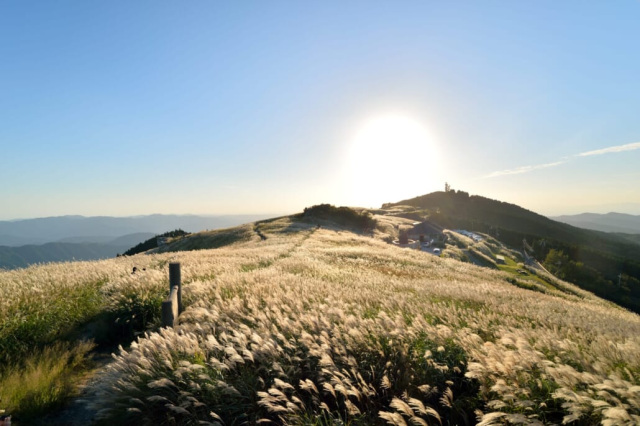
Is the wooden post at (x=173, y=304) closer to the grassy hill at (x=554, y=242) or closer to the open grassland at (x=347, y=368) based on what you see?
the open grassland at (x=347, y=368)

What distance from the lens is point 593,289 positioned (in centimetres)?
8769

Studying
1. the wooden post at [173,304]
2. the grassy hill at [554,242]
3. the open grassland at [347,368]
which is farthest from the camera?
the grassy hill at [554,242]

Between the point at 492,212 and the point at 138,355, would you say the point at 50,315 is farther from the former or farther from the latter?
the point at 492,212

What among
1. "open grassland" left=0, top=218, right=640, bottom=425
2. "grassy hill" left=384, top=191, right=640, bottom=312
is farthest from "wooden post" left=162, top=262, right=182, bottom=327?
"grassy hill" left=384, top=191, right=640, bottom=312

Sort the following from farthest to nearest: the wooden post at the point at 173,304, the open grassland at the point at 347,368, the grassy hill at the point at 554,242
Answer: the grassy hill at the point at 554,242
the wooden post at the point at 173,304
the open grassland at the point at 347,368

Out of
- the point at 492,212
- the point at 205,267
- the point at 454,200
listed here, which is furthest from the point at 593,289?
the point at 205,267

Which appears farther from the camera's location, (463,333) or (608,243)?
(608,243)

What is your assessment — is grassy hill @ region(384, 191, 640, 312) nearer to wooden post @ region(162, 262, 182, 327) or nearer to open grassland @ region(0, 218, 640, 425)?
open grassland @ region(0, 218, 640, 425)

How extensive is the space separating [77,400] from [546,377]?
23.0 feet

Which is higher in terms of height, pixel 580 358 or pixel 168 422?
pixel 580 358

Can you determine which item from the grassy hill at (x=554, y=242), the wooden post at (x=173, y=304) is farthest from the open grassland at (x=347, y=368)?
the grassy hill at (x=554, y=242)

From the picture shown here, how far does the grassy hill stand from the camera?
3543 inches

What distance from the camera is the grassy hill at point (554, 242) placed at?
90000mm

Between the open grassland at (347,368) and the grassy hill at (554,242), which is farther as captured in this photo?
the grassy hill at (554,242)
